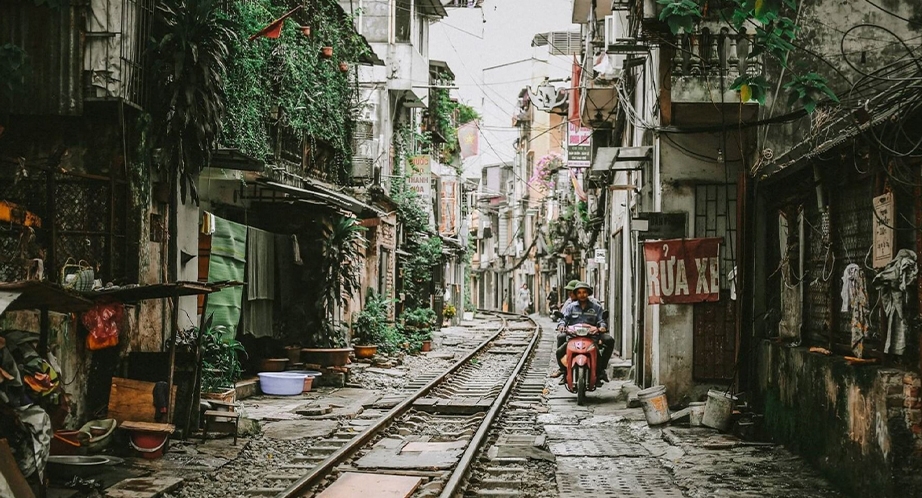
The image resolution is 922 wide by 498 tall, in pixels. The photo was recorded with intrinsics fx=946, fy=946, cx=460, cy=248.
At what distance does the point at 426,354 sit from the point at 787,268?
15.6 metres

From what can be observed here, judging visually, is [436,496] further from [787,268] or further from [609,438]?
[787,268]

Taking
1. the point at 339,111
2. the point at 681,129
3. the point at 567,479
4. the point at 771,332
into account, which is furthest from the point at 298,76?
the point at 567,479

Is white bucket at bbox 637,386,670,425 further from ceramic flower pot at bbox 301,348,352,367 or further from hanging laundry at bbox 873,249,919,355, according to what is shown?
ceramic flower pot at bbox 301,348,352,367

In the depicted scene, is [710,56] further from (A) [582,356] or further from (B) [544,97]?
(B) [544,97]

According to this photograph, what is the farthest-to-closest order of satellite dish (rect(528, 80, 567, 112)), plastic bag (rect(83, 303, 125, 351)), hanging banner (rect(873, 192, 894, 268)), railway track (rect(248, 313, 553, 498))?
satellite dish (rect(528, 80, 567, 112))
plastic bag (rect(83, 303, 125, 351))
railway track (rect(248, 313, 553, 498))
hanging banner (rect(873, 192, 894, 268))

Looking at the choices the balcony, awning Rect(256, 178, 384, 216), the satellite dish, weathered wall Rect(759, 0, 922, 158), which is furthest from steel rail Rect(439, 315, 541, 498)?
Answer: the satellite dish

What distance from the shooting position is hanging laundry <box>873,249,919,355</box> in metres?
7.72

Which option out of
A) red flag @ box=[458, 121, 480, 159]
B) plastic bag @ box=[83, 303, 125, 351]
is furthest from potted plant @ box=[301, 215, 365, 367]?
red flag @ box=[458, 121, 480, 159]

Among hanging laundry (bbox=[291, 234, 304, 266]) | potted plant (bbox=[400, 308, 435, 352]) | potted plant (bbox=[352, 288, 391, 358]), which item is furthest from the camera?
potted plant (bbox=[400, 308, 435, 352])

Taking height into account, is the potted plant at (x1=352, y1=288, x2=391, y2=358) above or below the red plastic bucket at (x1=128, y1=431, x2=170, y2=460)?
above

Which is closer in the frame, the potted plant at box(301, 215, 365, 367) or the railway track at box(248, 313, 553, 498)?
the railway track at box(248, 313, 553, 498)

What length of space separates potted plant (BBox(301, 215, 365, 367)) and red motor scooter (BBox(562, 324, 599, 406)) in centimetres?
464

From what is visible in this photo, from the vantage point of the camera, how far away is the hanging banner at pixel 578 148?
1192 inches

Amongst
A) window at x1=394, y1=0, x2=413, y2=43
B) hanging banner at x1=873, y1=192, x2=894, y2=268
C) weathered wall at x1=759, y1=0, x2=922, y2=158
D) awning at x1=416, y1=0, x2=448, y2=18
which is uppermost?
awning at x1=416, y1=0, x2=448, y2=18
